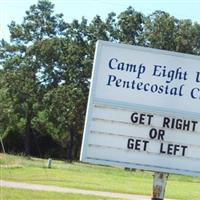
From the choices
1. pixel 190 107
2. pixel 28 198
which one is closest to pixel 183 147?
pixel 190 107

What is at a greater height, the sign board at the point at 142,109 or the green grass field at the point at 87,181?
the sign board at the point at 142,109

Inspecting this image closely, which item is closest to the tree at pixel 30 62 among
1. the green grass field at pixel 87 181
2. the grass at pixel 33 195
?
the green grass field at pixel 87 181

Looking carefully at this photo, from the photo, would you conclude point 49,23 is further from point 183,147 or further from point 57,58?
point 183,147

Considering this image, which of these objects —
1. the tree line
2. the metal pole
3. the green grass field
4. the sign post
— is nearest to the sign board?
the sign post

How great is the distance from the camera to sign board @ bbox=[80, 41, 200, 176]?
25.5 ft

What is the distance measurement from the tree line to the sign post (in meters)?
69.1

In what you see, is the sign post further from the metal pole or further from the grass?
the grass

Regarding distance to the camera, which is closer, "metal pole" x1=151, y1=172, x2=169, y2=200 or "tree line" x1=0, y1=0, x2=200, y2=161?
"metal pole" x1=151, y1=172, x2=169, y2=200

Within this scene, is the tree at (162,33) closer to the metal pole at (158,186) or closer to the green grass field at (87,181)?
the green grass field at (87,181)

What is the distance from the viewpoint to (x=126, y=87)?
7.74 metres

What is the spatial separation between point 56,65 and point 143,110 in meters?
78.0

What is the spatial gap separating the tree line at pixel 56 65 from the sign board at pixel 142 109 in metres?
69.1

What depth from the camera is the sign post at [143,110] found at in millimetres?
7758

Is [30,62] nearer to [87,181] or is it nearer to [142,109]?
[87,181]
